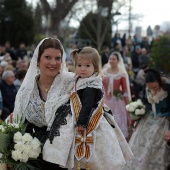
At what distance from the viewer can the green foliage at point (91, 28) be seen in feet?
94.0

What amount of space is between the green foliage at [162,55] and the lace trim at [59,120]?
823cm

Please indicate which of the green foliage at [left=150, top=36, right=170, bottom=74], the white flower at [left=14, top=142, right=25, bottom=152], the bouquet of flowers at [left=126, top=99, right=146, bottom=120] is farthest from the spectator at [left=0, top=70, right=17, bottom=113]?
the white flower at [left=14, top=142, right=25, bottom=152]

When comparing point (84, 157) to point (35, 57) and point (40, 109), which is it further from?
point (35, 57)

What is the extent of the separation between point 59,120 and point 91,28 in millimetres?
25712

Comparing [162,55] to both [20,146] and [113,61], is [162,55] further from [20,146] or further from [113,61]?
[20,146]

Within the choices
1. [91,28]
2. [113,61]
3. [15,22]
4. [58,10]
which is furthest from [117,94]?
[58,10]

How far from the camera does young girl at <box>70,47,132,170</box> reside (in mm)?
4027

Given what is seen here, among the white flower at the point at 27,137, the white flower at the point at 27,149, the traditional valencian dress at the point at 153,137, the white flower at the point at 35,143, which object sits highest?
the white flower at the point at 27,137

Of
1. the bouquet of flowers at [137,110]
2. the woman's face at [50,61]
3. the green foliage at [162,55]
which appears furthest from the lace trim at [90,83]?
the green foliage at [162,55]

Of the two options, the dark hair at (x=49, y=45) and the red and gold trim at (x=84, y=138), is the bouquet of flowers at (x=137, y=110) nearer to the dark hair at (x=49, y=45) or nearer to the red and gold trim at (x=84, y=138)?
the dark hair at (x=49, y=45)

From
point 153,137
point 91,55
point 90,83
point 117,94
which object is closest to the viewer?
point 90,83

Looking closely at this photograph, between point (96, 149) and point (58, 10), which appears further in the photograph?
point (58, 10)

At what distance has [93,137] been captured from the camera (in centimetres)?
408

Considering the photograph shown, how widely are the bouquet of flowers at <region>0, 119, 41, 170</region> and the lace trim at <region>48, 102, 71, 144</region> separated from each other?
0.15 meters
